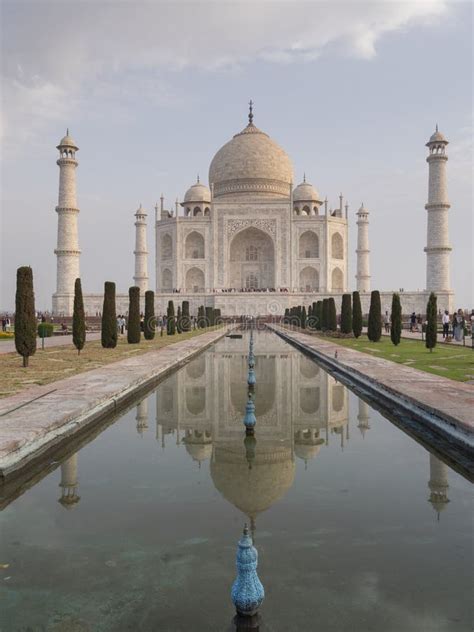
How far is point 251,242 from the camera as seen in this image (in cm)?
4350

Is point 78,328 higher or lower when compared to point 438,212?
lower

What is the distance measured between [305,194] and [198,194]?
8.94 m

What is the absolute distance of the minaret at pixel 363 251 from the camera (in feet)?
138

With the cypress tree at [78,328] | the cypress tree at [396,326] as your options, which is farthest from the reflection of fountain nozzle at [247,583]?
the cypress tree at [396,326]

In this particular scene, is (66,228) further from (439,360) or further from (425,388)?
(425,388)

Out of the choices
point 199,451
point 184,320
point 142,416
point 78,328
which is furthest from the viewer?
point 184,320

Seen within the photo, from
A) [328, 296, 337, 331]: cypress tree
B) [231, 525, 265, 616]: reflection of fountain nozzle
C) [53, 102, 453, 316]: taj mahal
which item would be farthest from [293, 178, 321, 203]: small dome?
[231, 525, 265, 616]: reflection of fountain nozzle

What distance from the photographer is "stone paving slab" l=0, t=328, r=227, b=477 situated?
384cm

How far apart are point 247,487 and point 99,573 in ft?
4.21

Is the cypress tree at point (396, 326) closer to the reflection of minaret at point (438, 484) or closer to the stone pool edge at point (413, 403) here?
the stone pool edge at point (413, 403)

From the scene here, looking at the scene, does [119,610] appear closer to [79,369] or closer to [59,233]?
[79,369]

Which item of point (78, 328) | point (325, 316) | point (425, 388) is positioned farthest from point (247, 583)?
point (325, 316)

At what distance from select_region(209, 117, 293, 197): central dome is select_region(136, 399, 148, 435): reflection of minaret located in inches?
1507

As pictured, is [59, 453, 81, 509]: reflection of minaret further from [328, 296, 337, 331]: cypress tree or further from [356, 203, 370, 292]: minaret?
[356, 203, 370, 292]: minaret
